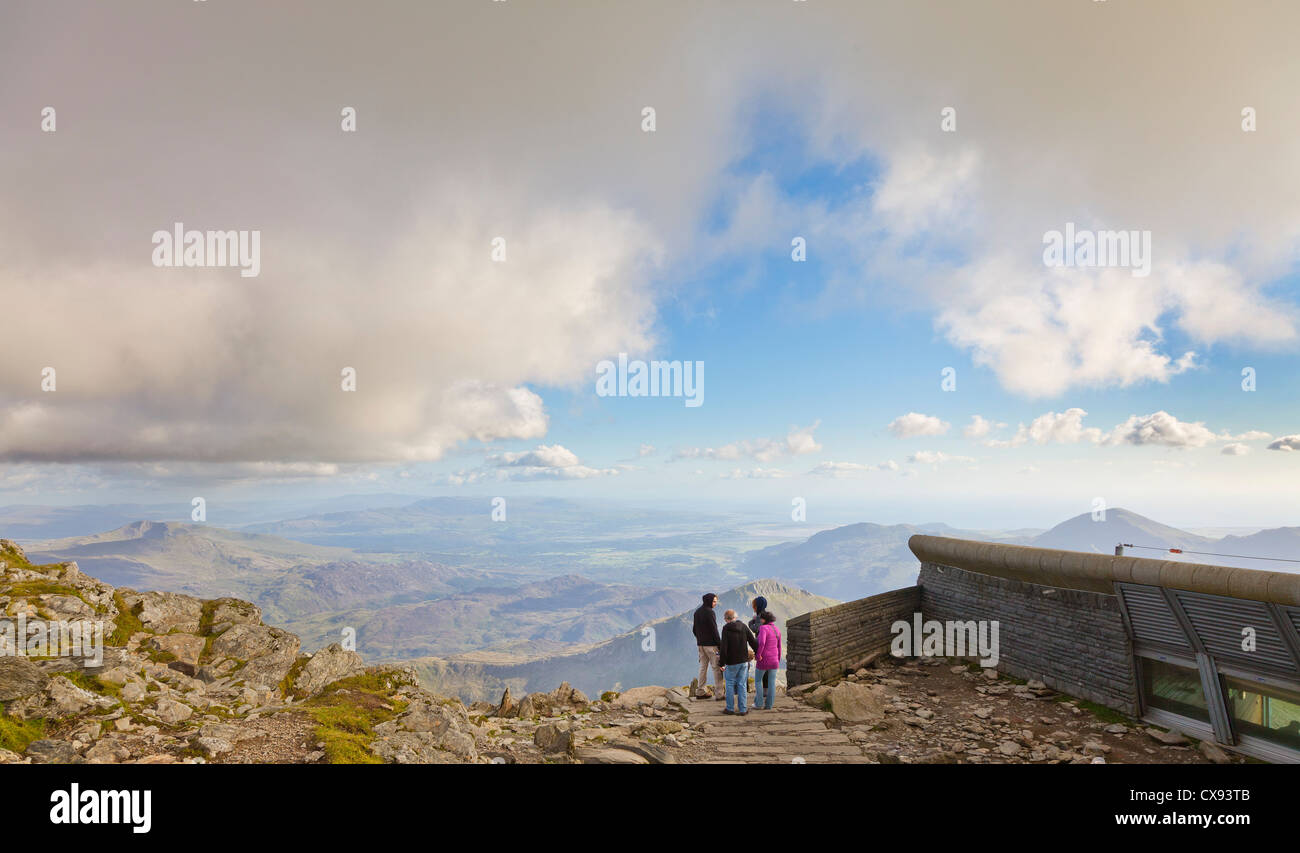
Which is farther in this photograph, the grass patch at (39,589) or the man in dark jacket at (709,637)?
the man in dark jacket at (709,637)

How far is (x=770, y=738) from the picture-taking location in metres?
11.4

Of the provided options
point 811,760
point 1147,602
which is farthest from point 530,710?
point 1147,602

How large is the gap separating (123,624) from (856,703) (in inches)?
679

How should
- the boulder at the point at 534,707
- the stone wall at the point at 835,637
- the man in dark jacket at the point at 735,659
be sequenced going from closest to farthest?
1. the man in dark jacket at the point at 735,659
2. the boulder at the point at 534,707
3. the stone wall at the point at 835,637

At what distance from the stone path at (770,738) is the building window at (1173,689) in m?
7.00

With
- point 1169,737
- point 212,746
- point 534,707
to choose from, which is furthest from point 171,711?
point 1169,737

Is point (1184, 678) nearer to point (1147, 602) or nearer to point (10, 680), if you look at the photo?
point (1147, 602)

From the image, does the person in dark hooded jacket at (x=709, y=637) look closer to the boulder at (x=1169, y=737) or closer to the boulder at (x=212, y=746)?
the boulder at (x=212, y=746)

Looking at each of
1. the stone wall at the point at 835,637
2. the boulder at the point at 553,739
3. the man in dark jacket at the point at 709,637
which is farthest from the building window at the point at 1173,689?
the boulder at the point at 553,739

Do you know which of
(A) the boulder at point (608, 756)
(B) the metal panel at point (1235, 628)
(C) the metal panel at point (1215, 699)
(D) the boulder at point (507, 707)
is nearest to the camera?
(A) the boulder at point (608, 756)

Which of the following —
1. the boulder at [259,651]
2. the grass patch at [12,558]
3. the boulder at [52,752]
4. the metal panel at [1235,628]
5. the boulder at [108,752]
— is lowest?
the boulder at [259,651]

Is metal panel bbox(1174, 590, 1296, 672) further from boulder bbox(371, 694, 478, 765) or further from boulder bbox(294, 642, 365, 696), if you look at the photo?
boulder bbox(294, 642, 365, 696)

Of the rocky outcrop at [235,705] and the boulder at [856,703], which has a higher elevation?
the rocky outcrop at [235,705]

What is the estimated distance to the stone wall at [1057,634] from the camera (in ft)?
41.3
